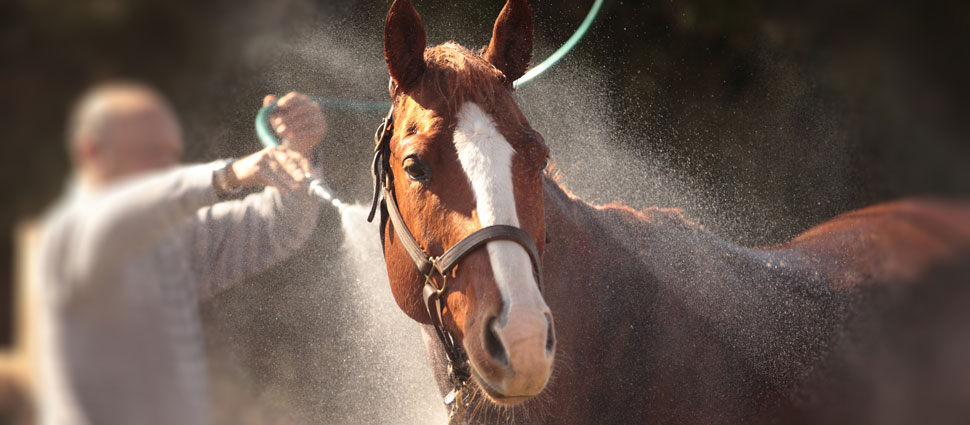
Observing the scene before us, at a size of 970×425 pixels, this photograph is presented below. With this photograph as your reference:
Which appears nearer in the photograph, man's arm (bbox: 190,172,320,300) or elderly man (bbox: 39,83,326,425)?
elderly man (bbox: 39,83,326,425)

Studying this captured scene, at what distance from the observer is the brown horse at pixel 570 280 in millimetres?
1888

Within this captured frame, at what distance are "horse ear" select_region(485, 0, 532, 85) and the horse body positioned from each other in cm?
41

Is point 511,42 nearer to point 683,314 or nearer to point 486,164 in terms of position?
point 486,164

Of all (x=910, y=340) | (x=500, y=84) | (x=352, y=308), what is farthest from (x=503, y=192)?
(x=910, y=340)

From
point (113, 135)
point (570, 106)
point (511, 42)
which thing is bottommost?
point (570, 106)

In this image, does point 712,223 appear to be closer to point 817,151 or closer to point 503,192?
point 817,151

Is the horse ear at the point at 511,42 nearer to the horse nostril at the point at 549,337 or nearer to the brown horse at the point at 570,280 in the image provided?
the brown horse at the point at 570,280

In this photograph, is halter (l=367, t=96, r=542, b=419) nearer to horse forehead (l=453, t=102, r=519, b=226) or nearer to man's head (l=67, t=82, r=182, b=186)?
horse forehead (l=453, t=102, r=519, b=226)

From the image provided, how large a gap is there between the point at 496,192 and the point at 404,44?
1.93ft

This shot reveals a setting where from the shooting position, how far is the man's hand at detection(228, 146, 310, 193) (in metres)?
2.28

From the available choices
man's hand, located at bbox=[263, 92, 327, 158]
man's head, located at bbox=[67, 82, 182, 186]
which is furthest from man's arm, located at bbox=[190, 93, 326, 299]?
man's head, located at bbox=[67, 82, 182, 186]

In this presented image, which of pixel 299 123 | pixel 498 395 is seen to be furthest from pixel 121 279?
pixel 299 123

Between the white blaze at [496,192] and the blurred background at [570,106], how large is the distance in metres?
0.62

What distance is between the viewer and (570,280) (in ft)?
7.79
